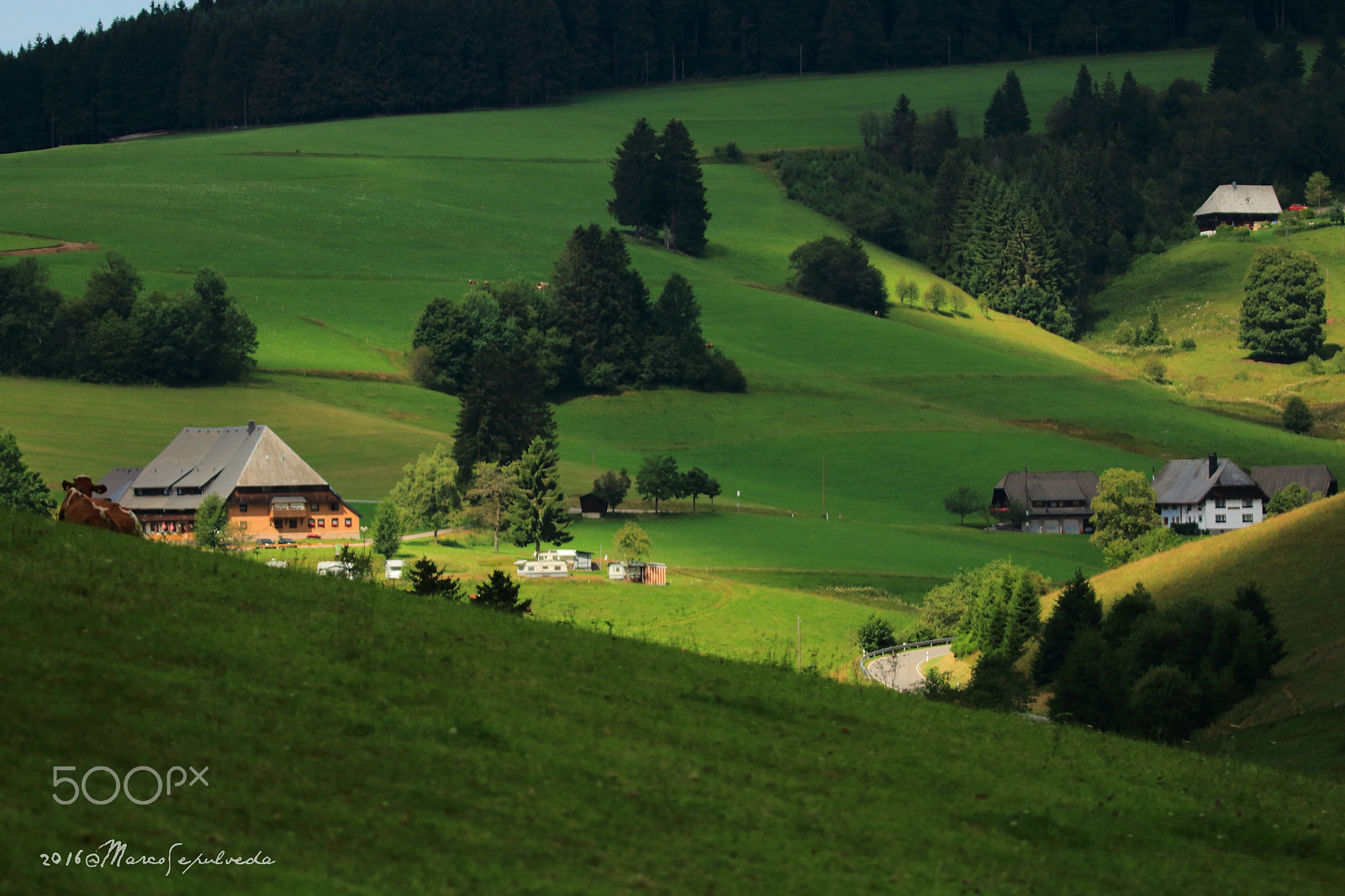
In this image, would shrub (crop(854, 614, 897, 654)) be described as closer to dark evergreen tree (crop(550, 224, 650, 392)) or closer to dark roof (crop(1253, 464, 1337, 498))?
dark roof (crop(1253, 464, 1337, 498))

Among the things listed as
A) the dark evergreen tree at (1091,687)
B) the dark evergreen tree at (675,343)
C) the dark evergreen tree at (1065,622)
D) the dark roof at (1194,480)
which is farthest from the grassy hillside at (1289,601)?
the dark evergreen tree at (675,343)

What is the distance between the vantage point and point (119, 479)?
90000mm

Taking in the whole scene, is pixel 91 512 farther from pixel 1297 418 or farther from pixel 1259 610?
pixel 1297 418

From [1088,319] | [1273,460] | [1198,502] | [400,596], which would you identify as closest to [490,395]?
[1198,502]

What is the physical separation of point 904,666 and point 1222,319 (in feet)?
412

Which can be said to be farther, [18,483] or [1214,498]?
[1214,498]

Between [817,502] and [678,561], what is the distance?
23.2 meters

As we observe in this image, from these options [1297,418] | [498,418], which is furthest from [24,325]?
[1297,418]

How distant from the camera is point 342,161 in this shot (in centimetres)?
19462

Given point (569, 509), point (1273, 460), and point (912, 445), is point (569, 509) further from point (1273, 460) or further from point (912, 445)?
point (1273, 460)

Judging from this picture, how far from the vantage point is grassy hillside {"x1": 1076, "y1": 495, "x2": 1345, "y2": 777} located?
36062mm

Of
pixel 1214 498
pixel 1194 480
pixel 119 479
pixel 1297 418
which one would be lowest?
pixel 1214 498

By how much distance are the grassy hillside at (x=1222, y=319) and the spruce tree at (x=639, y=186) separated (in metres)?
58.1

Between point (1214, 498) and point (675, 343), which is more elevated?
point (675, 343)
